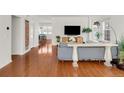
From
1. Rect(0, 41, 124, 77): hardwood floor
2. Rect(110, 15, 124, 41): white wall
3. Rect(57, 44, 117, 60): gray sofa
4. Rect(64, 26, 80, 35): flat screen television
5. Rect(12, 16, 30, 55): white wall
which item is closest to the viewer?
Rect(0, 41, 124, 77): hardwood floor

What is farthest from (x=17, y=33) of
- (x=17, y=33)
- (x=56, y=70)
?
(x=56, y=70)

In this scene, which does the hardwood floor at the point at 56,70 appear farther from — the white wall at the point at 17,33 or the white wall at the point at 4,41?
the white wall at the point at 17,33

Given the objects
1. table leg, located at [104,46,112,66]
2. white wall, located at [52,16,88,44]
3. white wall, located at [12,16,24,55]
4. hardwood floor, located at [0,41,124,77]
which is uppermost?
white wall, located at [52,16,88,44]

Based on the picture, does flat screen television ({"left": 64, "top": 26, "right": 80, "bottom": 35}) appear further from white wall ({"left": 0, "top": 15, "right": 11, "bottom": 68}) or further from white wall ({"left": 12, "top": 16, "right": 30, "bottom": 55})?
white wall ({"left": 0, "top": 15, "right": 11, "bottom": 68})

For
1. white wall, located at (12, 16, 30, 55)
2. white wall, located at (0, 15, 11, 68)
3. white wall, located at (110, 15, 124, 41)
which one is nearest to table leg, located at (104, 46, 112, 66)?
white wall, located at (110, 15, 124, 41)

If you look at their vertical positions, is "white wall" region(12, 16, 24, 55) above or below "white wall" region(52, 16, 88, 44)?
below

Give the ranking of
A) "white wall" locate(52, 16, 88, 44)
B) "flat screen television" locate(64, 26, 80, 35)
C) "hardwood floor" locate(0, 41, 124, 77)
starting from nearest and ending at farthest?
"hardwood floor" locate(0, 41, 124, 77) < "flat screen television" locate(64, 26, 80, 35) < "white wall" locate(52, 16, 88, 44)

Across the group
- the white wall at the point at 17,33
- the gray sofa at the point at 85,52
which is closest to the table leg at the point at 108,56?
the gray sofa at the point at 85,52

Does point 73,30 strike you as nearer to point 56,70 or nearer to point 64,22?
point 64,22

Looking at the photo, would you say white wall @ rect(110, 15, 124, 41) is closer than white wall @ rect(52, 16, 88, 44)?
Yes

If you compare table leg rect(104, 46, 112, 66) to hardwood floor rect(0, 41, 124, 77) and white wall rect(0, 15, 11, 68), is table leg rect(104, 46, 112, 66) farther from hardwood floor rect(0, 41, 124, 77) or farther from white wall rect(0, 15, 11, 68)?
white wall rect(0, 15, 11, 68)
